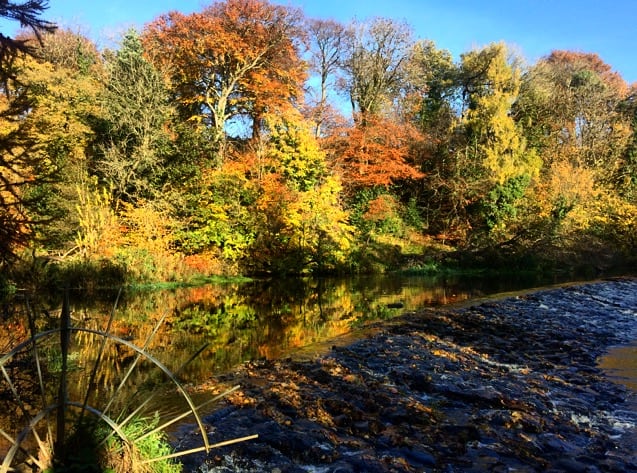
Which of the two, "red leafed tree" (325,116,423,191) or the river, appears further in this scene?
"red leafed tree" (325,116,423,191)

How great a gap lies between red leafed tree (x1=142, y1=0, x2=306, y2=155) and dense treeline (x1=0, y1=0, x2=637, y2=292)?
10cm

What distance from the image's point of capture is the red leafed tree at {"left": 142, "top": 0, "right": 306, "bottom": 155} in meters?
23.7

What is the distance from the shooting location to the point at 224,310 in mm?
12156

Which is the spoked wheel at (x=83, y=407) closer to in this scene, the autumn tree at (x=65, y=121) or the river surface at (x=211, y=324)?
the river surface at (x=211, y=324)

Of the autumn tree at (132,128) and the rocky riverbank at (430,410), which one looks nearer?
the rocky riverbank at (430,410)

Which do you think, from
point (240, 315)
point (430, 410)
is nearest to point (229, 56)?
point (240, 315)

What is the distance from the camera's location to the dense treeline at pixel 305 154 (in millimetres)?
17719

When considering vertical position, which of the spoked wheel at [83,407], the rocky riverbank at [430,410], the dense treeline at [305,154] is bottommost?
the rocky riverbank at [430,410]

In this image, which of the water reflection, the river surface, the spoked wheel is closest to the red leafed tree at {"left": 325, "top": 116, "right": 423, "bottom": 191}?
the water reflection

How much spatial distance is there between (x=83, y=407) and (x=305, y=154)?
1938cm

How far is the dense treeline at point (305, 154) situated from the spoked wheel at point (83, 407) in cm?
761

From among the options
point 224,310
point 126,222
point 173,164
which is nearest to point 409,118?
point 173,164

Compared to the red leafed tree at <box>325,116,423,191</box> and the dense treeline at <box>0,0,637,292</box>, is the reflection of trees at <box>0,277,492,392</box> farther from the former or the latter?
the red leafed tree at <box>325,116,423,191</box>

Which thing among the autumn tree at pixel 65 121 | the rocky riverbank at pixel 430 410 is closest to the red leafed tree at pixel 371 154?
the autumn tree at pixel 65 121
